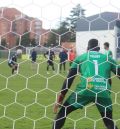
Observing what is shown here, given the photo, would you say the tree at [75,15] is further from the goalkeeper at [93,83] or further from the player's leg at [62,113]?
the player's leg at [62,113]

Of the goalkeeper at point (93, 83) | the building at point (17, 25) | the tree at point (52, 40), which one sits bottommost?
the goalkeeper at point (93, 83)

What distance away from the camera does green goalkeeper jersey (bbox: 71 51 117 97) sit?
13.6 feet

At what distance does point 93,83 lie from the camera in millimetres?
4172

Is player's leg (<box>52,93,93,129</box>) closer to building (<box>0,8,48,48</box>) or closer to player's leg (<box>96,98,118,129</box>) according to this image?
player's leg (<box>96,98,118,129</box>)

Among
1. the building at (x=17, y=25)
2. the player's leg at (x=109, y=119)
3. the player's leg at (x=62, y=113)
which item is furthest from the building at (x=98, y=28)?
the player's leg at (x=109, y=119)

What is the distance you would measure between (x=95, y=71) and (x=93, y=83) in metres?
0.11

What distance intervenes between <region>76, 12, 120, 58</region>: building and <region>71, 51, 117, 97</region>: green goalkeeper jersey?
0.76 feet

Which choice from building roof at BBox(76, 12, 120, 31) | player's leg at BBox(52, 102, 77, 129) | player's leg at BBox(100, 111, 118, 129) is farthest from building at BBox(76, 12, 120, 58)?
player's leg at BBox(100, 111, 118, 129)

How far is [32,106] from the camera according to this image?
693cm

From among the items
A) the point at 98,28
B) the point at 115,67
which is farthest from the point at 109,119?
the point at 98,28

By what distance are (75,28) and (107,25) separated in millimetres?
372

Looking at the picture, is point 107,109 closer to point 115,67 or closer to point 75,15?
point 115,67

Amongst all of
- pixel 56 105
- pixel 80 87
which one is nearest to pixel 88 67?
pixel 80 87

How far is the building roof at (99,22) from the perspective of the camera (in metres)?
4.28
